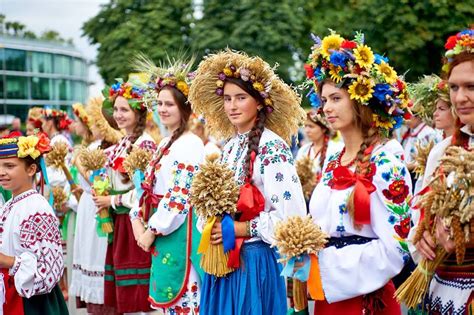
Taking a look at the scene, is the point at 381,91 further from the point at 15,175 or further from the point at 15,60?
the point at 15,60

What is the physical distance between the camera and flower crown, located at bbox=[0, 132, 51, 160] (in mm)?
4672

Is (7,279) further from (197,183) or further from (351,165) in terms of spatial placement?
(351,165)

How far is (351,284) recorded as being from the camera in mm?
3258

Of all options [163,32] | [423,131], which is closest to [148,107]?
[423,131]

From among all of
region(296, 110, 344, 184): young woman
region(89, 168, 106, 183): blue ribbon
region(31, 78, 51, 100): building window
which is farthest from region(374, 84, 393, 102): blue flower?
region(31, 78, 51, 100): building window

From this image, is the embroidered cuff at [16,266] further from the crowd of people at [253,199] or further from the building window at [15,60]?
the building window at [15,60]

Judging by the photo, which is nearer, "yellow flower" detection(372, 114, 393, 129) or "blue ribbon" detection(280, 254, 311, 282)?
"blue ribbon" detection(280, 254, 311, 282)

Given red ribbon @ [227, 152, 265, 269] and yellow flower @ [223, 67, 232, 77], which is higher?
yellow flower @ [223, 67, 232, 77]

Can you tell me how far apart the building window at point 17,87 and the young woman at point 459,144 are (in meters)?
31.3

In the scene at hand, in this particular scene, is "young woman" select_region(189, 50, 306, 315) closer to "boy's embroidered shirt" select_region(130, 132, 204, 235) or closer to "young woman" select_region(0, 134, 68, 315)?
"boy's embroidered shirt" select_region(130, 132, 204, 235)

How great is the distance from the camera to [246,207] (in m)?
3.98

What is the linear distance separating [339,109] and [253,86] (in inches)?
35.1

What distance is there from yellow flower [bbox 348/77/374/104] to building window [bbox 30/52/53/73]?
106ft

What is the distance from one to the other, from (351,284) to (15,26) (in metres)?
30.1
